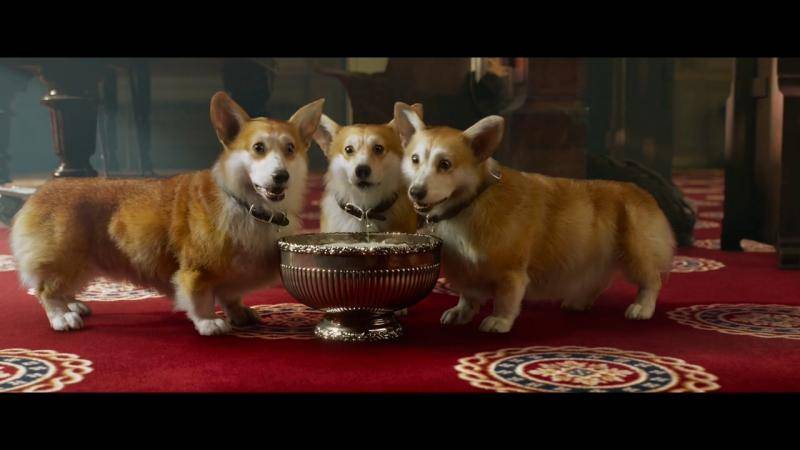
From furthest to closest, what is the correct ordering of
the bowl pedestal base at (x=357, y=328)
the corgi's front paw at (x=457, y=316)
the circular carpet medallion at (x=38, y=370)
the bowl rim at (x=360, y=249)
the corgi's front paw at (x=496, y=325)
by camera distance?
the corgi's front paw at (x=457, y=316)
the corgi's front paw at (x=496, y=325)
the bowl pedestal base at (x=357, y=328)
the bowl rim at (x=360, y=249)
the circular carpet medallion at (x=38, y=370)

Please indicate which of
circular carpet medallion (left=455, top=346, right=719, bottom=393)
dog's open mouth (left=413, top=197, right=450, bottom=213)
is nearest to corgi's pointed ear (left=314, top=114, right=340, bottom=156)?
dog's open mouth (left=413, top=197, right=450, bottom=213)

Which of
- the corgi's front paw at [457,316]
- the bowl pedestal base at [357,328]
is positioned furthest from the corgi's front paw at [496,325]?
the bowl pedestal base at [357,328]

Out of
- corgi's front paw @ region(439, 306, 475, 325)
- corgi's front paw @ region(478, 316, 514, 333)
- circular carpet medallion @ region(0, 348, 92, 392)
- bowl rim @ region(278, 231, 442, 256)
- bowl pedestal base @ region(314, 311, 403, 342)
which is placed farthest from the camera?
corgi's front paw @ region(439, 306, 475, 325)

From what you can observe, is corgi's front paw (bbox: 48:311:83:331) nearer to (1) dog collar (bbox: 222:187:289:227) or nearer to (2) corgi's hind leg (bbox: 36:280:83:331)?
(2) corgi's hind leg (bbox: 36:280:83:331)

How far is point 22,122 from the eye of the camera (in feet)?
14.8

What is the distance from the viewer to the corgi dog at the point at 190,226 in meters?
2.09

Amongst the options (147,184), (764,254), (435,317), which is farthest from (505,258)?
(764,254)

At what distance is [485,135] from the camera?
84.7 inches

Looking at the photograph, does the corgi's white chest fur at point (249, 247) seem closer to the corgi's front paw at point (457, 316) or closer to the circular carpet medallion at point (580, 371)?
the corgi's front paw at point (457, 316)

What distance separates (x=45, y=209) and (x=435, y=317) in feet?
3.66

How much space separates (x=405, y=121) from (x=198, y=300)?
0.74 m

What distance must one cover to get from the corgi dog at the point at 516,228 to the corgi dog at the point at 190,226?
1.16ft

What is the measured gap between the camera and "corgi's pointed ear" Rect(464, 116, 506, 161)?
83.8 inches

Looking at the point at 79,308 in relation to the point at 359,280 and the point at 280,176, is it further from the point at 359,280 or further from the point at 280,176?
the point at 359,280
